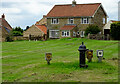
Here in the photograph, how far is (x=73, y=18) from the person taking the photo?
59062 mm

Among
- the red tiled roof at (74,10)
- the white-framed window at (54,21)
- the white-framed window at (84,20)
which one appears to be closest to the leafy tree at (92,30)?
the white-framed window at (84,20)

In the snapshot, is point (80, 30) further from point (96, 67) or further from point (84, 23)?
point (96, 67)

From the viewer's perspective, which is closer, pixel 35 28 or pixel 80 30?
pixel 80 30

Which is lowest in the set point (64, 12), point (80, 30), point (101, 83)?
point (101, 83)

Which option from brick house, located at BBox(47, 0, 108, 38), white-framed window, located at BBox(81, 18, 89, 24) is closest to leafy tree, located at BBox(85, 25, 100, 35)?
brick house, located at BBox(47, 0, 108, 38)

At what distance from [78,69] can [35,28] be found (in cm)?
5262

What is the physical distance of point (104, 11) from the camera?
6316cm

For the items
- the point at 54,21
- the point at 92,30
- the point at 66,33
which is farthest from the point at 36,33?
the point at 92,30

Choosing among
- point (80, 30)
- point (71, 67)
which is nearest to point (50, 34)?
point (80, 30)

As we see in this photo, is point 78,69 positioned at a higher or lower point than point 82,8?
lower

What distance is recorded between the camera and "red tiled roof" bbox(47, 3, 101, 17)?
58244mm

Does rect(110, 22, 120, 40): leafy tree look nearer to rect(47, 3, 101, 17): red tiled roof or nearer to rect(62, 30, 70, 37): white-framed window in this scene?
rect(47, 3, 101, 17): red tiled roof

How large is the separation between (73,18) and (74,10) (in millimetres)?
2314

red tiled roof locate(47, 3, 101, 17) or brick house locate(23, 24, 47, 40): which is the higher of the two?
red tiled roof locate(47, 3, 101, 17)
